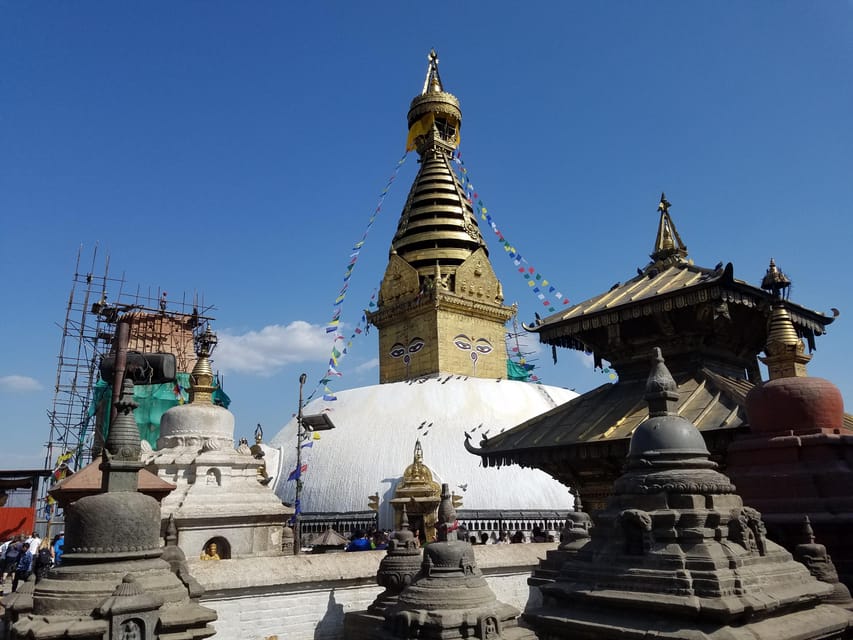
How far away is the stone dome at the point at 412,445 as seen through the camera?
21.8 meters

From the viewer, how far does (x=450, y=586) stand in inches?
235

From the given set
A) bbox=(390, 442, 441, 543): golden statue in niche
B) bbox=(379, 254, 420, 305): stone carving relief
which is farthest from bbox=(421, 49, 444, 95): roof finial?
bbox=(390, 442, 441, 543): golden statue in niche

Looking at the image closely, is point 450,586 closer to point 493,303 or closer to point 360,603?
point 360,603

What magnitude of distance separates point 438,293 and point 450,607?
2440 centimetres

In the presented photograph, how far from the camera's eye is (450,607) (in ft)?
19.1

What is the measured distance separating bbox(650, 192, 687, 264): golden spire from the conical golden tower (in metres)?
17.6

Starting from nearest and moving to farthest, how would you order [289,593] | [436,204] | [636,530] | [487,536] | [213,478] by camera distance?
1. [636,530]
2. [289,593]
3. [213,478]
4. [487,536]
5. [436,204]

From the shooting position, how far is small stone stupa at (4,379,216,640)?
15.5 feet

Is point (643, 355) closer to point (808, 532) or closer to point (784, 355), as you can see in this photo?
point (784, 355)

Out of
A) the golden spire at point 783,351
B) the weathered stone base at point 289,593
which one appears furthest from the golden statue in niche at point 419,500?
the golden spire at point 783,351

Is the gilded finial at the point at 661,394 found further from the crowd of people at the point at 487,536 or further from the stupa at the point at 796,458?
the crowd of people at the point at 487,536

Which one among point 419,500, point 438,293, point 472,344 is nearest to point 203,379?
point 419,500

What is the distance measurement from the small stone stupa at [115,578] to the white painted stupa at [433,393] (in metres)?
15.5

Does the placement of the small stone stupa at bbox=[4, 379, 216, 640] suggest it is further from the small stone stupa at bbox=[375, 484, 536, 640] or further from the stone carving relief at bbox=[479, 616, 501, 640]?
the stone carving relief at bbox=[479, 616, 501, 640]
